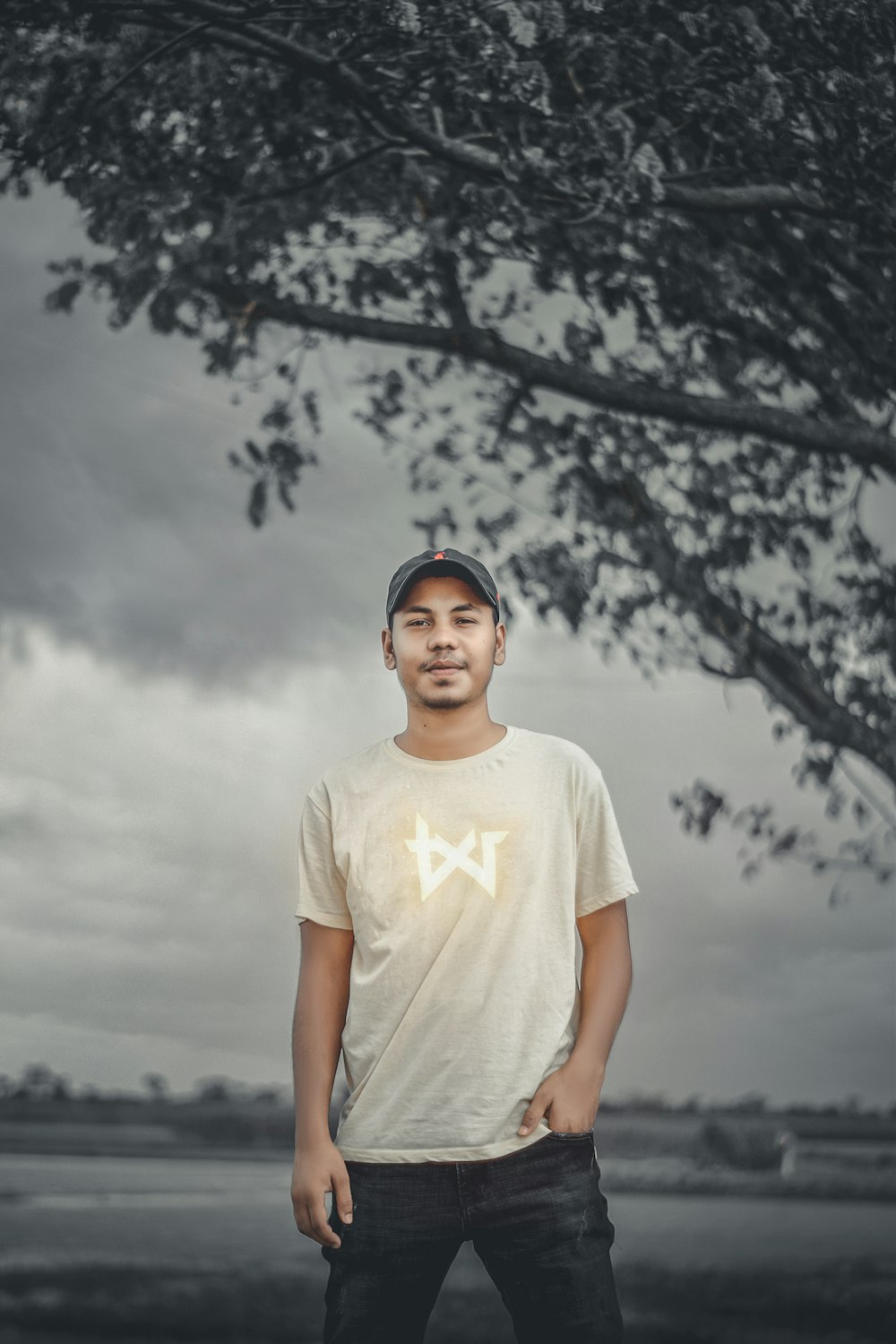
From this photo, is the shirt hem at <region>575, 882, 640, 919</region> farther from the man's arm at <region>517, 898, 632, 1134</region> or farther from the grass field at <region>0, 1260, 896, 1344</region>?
the grass field at <region>0, 1260, 896, 1344</region>

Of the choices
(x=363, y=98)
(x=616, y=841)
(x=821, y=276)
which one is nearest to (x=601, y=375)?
(x=821, y=276)

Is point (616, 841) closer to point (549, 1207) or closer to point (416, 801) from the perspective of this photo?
point (416, 801)

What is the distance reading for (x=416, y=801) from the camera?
6.49ft

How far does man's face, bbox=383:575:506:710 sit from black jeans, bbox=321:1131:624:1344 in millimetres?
692

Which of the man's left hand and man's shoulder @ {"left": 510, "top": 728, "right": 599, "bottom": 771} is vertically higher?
man's shoulder @ {"left": 510, "top": 728, "right": 599, "bottom": 771}

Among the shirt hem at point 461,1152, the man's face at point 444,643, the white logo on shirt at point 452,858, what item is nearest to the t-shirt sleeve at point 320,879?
the white logo on shirt at point 452,858

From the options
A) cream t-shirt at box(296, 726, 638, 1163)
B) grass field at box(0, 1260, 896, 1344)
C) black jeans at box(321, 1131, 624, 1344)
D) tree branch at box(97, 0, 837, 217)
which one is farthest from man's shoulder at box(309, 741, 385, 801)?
grass field at box(0, 1260, 896, 1344)

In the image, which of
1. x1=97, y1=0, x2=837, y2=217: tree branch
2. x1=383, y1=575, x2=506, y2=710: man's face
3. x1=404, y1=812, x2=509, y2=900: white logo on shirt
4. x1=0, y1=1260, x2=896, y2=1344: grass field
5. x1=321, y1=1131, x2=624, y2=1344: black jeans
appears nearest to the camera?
x1=321, y1=1131, x2=624, y2=1344: black jeans

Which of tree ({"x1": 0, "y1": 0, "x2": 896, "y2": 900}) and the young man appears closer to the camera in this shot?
the young man

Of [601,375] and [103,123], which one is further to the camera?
[601,375]

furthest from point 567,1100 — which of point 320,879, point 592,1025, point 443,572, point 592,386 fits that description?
point 592,386

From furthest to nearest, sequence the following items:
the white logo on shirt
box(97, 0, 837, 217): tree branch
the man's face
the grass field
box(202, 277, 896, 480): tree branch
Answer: the grass field, box(202, 277, 896, 480): tree branch, box(97, 0, 837, 217): tree branch, the man's face, the white logo on shirt

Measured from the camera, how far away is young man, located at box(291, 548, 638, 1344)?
178cm

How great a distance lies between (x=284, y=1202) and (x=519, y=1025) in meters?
4.63
